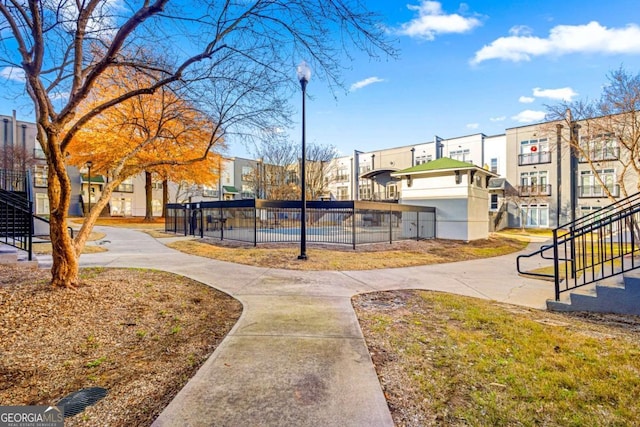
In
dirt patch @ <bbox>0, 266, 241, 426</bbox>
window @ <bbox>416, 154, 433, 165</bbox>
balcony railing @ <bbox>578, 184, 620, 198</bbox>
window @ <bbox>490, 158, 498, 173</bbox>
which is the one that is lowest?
dirt patch @ <bbox>0, 266, 241, 426</bbox>

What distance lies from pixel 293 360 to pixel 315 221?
14.2 m

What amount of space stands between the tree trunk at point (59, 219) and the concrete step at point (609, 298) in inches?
347

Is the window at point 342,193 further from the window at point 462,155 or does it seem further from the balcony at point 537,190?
the balcony at point 537,190

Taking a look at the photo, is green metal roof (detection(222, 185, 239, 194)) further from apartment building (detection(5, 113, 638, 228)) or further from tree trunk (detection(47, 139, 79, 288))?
tree trunk (detection(47, 139, 79, 288))

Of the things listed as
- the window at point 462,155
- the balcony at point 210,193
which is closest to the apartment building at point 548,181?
the window at point 462,155

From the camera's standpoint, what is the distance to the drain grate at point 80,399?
8.13 ft

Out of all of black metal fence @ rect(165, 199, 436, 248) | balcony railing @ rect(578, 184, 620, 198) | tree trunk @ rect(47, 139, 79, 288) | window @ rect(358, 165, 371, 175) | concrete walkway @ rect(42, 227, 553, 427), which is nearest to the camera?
concrete walkway @ rect(42, 227, 553, 427)

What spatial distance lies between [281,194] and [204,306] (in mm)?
29003

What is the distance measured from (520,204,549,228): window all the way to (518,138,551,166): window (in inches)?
193

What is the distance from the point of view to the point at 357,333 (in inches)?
163

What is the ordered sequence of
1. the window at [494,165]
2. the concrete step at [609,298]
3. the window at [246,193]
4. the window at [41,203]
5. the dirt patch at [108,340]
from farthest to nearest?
the window at [246,193]
the window at [494,165]
the window at [41,203]
the concrete step at [609,298]
the dirt patch at [108,340]

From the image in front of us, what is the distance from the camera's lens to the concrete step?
5.21 metres

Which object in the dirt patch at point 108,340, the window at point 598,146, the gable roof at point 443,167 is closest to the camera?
the dirt patch at point 108,340

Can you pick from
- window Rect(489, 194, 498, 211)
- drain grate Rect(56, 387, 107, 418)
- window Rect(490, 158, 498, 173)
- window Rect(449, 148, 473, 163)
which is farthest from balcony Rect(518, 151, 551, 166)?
drain grate Rect(56, 387, 107, 418)
